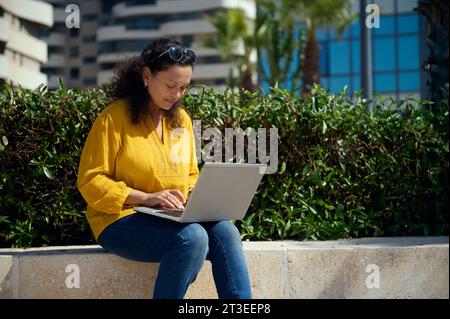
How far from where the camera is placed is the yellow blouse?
345cm

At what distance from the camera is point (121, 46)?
6562cm

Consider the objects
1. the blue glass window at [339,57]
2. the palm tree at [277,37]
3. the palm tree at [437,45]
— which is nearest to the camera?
the palm tree at [437,45]

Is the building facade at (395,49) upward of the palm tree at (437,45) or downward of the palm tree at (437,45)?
upward

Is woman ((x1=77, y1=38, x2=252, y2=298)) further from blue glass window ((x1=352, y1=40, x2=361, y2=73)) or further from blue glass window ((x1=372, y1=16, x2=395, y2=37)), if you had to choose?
blue glass window ((x1=352, y1=40, x2=361, y2=73))

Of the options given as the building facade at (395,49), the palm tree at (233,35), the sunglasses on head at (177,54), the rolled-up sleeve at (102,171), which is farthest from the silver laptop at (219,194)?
the building facade at (395,49)

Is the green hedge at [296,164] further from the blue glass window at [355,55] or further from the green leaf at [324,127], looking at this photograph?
the blue glass window at [355,55]

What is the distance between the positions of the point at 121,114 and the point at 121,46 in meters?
63.5

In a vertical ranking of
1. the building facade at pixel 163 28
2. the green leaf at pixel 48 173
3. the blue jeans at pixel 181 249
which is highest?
the building facade at pixel 163 28

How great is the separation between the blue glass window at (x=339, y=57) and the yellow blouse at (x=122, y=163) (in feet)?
136

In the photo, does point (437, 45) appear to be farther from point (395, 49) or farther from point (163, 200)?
point (395, 49)

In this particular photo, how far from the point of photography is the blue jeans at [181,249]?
3.21 meters

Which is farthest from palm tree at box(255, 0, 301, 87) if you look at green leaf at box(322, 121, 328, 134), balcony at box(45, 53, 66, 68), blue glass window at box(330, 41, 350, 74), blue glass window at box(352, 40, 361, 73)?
balcony at box(45, 53, 66, 68)

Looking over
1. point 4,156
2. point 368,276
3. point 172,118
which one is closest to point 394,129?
point 368,276

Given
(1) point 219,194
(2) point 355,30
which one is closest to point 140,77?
(1) point 219,194
